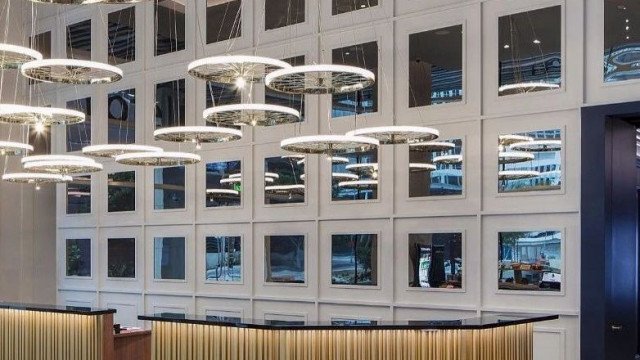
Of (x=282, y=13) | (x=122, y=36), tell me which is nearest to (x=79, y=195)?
(x=122, y=36)

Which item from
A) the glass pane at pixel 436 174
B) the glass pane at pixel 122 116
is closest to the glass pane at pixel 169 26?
the glass pane at pixel 122 116

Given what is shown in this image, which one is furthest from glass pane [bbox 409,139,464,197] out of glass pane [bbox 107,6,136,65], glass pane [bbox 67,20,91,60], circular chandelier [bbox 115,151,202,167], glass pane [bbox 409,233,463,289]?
glass pane [bbox 67,20,91,60]

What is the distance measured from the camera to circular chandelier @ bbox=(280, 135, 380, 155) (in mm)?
8734

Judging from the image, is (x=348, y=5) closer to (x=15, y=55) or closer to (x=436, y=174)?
(x=436, y=174)

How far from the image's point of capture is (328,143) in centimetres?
890

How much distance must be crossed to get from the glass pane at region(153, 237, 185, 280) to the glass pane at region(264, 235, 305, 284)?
6.01ft

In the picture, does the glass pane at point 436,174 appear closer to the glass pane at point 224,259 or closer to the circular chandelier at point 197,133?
the circular chandelier at point 197,133

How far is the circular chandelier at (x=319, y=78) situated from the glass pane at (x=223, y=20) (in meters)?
5.31

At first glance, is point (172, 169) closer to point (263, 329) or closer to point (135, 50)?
point (135, 50)

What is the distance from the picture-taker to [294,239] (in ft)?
39.5

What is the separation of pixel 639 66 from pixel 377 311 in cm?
450

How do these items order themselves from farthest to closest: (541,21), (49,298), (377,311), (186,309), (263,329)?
1. (49,298)
2. (186,309)
3. (377,311)
4. (541,21)
5. (263,329)

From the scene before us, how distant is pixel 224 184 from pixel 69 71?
5.48 meters

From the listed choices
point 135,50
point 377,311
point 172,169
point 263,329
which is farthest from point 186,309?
point 263,329
